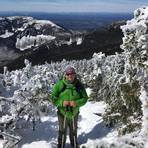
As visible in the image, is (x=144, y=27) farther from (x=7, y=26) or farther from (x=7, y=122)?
(x=7, y=26)

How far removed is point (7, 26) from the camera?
626ft

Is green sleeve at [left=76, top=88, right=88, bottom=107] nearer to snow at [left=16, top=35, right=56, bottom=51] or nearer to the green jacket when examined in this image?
the green jacket

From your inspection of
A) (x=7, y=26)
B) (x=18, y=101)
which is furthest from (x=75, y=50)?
(x=7, y=26)

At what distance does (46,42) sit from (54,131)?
118m

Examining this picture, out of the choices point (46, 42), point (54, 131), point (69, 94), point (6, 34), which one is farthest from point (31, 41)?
point (69, 94)

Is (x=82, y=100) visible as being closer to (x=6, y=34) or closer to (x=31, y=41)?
(x=31, y=41)

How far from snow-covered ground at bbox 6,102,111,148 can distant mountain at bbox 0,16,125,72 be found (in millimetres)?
49218

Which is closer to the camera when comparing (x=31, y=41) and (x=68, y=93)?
(x=68, y=93)

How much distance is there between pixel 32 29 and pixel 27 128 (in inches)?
6550

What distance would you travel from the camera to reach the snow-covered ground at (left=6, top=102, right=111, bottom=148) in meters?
13.4

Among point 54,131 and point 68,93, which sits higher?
point 68,93

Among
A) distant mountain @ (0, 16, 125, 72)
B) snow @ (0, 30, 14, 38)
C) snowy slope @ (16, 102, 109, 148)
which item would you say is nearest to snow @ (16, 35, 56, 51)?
distant mountain @ (0, 16, 125, 72)

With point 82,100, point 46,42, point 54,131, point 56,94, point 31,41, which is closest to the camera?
point 82,100

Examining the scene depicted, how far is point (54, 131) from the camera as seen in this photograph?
14656mm
